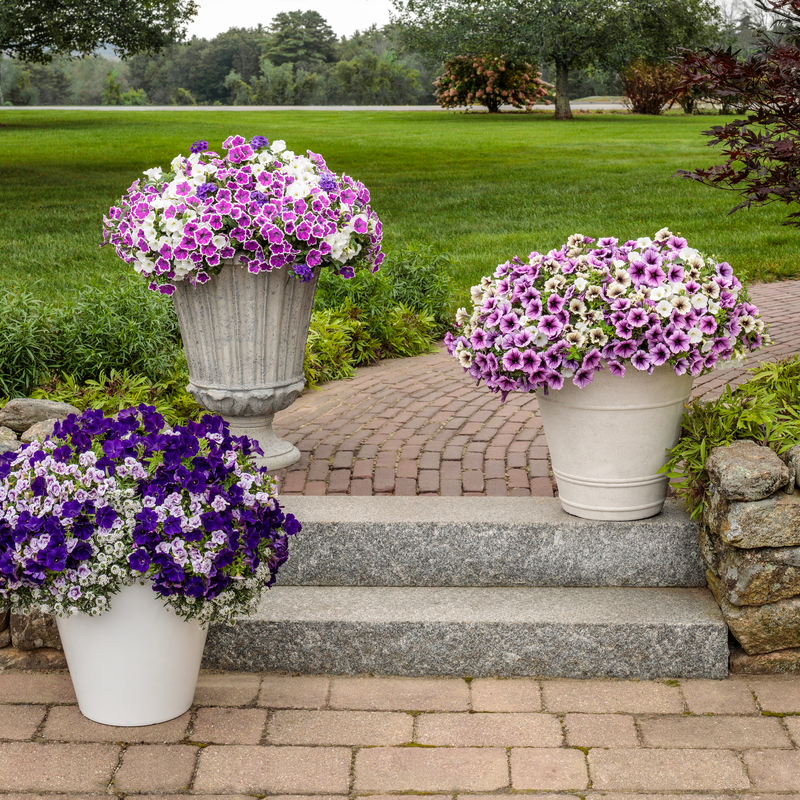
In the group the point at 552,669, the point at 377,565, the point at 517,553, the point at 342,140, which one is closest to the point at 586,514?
the point at 517,553

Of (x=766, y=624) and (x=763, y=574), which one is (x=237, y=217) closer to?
(x=763, y=574)

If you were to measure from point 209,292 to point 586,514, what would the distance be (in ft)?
5.56

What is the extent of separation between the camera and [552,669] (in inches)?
127

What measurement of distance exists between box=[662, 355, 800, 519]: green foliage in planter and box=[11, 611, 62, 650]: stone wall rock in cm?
219

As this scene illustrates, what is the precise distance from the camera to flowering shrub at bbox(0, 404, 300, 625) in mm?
2658

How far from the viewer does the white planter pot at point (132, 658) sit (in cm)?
280

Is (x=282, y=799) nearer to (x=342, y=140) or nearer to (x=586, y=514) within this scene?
(x=586, y=514)

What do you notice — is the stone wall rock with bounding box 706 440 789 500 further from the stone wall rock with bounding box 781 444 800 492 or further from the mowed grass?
the mowed grass

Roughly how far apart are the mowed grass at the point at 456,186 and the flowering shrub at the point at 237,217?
3.02 metres

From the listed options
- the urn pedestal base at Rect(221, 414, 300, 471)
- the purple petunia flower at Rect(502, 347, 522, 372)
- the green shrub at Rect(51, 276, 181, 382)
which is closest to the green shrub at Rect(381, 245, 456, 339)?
the green shrub at Rect(51, 276, 181, 382)

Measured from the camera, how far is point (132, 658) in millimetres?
2840

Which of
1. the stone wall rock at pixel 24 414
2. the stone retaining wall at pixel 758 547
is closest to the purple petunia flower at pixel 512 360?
the stone retaining wall at pixel 758 547

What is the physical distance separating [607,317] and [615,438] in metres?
0.45

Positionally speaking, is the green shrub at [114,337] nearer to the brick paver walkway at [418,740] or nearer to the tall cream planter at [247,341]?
the tall cream planter at [247,341]
